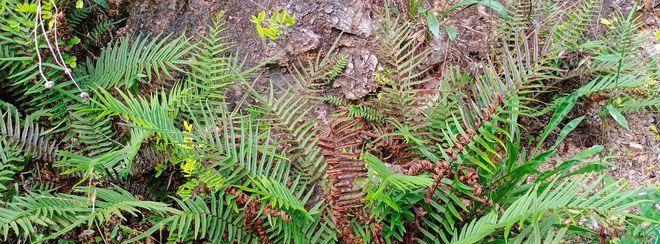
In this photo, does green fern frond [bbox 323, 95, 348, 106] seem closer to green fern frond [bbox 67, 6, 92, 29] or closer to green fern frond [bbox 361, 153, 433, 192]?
green fern frond [bbox 361, 153, 433, 192]

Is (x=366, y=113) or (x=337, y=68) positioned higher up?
(x=337, y=68)

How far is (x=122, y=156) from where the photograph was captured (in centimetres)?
213

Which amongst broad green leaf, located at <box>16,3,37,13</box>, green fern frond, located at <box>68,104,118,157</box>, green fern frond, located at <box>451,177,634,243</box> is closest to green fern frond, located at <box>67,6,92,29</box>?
broad green leaf, located at <box>16,3,37,13</box>

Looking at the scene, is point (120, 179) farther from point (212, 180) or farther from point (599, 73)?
point (599, 73)

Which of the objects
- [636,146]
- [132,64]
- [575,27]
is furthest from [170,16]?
[636,146]

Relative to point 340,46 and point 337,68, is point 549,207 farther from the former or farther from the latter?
point 340,46

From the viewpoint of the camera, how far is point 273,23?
2.51 m

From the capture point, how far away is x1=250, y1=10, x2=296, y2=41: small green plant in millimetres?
2461

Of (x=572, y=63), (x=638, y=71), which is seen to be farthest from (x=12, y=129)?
(x=638, y=71)

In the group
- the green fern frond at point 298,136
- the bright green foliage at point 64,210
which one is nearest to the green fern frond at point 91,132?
the bright green foliage at point 64,210

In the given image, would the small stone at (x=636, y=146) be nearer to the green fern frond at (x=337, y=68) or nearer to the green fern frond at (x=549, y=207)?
the green fern frond at (x=549, y=207)

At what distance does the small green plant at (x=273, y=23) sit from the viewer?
2.46m

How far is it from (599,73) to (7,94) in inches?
101

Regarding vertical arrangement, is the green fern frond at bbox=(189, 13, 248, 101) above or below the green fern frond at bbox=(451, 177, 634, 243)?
above
